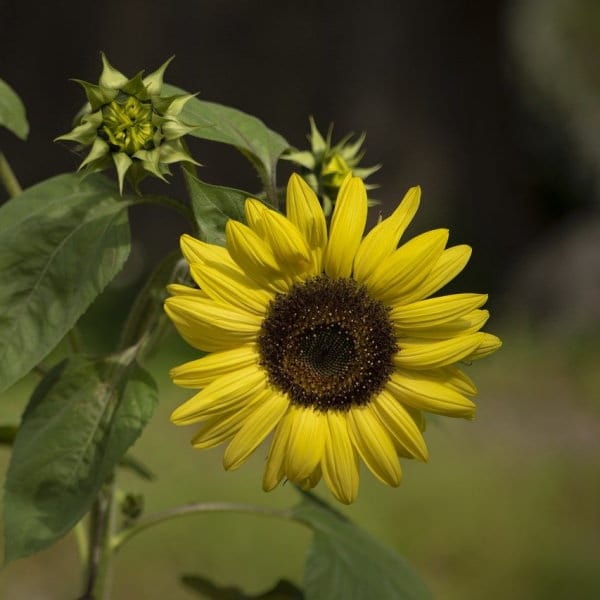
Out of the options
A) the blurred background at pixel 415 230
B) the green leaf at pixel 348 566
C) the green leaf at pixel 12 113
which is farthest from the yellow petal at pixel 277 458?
the blurred background at pixel 415 230

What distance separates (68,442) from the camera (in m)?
0.93

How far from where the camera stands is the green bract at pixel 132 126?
2.67 feet

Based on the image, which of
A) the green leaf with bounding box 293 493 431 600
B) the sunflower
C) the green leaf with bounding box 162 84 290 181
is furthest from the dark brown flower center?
the green leaf with bounding box 293 493 431 600

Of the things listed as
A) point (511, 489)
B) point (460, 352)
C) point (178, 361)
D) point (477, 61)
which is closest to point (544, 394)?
point (511, 489)

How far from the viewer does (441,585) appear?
2633 mm

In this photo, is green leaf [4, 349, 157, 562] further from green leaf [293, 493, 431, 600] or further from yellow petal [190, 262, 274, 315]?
green leaf [293, 493, 431, 600]

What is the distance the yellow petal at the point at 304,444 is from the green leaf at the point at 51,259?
0.62 ft

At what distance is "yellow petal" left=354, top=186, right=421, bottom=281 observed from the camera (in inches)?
33.6

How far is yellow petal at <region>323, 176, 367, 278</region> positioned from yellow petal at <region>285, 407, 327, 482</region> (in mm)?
119

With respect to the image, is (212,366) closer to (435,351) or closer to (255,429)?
(255,429)

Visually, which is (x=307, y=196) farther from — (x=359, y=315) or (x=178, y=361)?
(x=178, y=361)

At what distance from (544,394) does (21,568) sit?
2003 millimetres

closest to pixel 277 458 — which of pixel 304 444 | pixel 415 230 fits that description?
pixel 304 444

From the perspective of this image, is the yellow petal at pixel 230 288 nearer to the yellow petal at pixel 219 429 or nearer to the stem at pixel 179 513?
the yellow petal at pixel 219 429
